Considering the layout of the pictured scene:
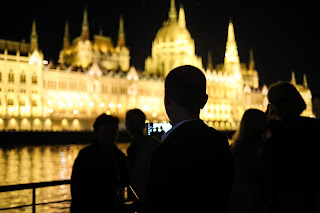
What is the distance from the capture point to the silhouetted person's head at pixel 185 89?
5.89 feet

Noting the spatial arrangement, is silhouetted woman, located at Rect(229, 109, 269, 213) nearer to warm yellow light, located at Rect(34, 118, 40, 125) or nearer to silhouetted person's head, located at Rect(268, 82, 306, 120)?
silhouetted person's head, located at Rect(268, 82, 306, 120)

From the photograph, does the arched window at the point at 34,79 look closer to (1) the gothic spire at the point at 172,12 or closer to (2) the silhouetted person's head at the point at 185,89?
(1) the gothic spire at the point at 172,12

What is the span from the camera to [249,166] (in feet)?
9.43

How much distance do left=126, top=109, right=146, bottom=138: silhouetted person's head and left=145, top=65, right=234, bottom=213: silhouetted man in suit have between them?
2.03m

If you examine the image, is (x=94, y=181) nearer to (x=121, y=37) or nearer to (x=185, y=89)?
(x=185, y=89)

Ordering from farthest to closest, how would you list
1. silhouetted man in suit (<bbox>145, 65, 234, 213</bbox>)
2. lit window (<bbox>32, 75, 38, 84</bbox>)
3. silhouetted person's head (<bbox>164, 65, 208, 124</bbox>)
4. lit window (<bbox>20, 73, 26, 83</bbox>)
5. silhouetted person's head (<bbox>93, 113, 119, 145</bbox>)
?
lit window (<bbox>32, 75, 38, 84</bbox>) < lit window (<bbox>20, 73, 26, 83</bbox>) < silhouetted person's head (<bbox>93, 113, 119, 145</bbox>) < silhouetted person's head (<bbox>164, 65, 208, 124</bbox>) < silhouetted man in suit (<bbox>145, 65, 234, 213</bbox>)

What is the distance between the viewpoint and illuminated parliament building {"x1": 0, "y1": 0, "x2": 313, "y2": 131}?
46406 millimetres

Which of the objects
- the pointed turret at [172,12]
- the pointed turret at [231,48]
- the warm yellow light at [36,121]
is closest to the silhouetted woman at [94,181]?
the warm yellow light at [36,121]

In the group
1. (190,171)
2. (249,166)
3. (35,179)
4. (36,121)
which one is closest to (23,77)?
(36,121)

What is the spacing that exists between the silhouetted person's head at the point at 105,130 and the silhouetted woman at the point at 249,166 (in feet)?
3.78

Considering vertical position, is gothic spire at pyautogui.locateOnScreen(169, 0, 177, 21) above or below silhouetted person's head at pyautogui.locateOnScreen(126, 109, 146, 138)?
above

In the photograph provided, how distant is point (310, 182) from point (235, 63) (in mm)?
78291

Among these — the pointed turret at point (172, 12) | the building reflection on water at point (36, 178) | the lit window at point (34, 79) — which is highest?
the pointed turret at point (172, 12)

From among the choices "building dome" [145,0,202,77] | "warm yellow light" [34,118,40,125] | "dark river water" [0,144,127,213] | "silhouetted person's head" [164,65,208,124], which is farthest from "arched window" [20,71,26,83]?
"silhouetted person's head" [164,65,208,124]
